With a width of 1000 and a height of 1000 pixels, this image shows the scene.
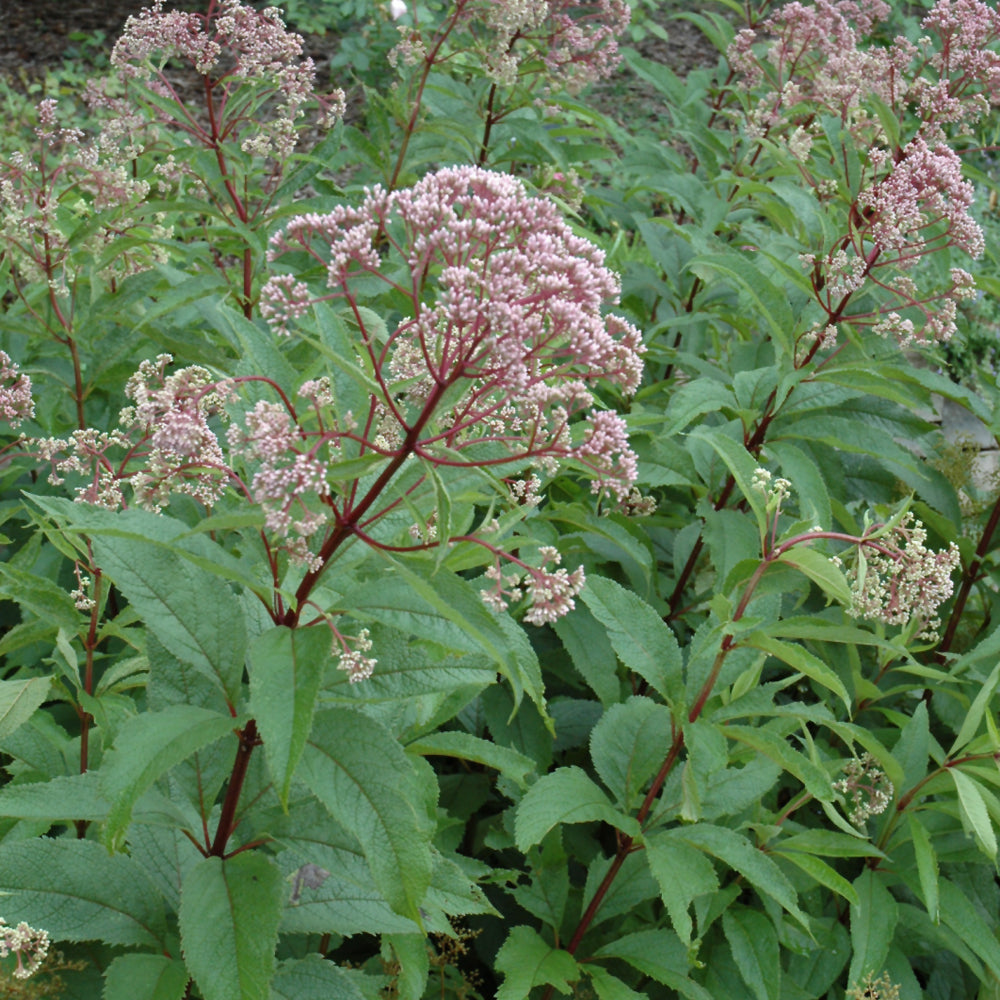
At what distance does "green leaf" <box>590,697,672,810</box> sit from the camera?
8.32ft

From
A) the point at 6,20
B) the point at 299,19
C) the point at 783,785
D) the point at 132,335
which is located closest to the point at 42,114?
the point at 132,335

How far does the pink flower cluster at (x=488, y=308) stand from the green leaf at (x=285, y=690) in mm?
344

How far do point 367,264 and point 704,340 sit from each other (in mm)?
2851

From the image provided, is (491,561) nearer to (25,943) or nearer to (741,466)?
(741,466)

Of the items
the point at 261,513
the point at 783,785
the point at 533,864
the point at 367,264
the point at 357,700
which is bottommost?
the point at 783,785

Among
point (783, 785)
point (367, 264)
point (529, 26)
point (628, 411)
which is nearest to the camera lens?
point (367, 264)

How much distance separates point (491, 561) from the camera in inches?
72.5

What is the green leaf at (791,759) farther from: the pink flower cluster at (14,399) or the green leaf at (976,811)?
the pink flower cluster at (14,399)

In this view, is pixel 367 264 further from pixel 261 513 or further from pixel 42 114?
pixel 42 114

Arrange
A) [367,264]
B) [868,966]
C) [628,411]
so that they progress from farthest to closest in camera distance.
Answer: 1. [628,411]
2. [868,966]
3. [367,264]

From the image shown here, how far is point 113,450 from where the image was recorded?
125 inches

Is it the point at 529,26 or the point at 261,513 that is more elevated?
the point at 529,26

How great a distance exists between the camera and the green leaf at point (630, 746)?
8.32ft

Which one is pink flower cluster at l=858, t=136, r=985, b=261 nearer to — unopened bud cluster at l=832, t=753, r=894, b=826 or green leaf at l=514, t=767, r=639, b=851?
unopened bud cluster at l=832, t=753, r=894, b=826
